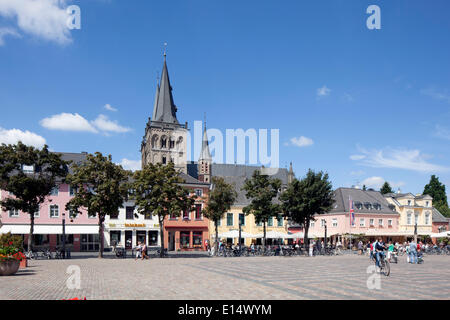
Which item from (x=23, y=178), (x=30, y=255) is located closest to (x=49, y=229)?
(x=30, y=255)

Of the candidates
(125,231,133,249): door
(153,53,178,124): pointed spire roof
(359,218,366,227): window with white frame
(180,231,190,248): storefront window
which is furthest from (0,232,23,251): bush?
(153,53,178,124): pointed spire roof

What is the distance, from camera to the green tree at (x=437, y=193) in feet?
351

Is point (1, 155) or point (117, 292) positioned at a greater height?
point (1, 155)

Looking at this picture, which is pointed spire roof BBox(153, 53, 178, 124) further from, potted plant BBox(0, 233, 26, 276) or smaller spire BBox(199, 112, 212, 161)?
potted plant BBox(0, 233, 26, 276)

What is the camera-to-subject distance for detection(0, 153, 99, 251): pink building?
1925 inches

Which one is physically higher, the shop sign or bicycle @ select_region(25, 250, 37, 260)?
the shop sign

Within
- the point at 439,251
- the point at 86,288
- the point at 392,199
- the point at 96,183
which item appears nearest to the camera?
the point at 86,288

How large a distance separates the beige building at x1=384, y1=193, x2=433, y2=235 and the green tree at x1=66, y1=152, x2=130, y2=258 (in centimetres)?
5280

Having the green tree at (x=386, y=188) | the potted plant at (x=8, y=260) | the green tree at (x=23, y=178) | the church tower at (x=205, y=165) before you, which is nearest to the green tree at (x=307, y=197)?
the green tree at (x=23, y=178)
